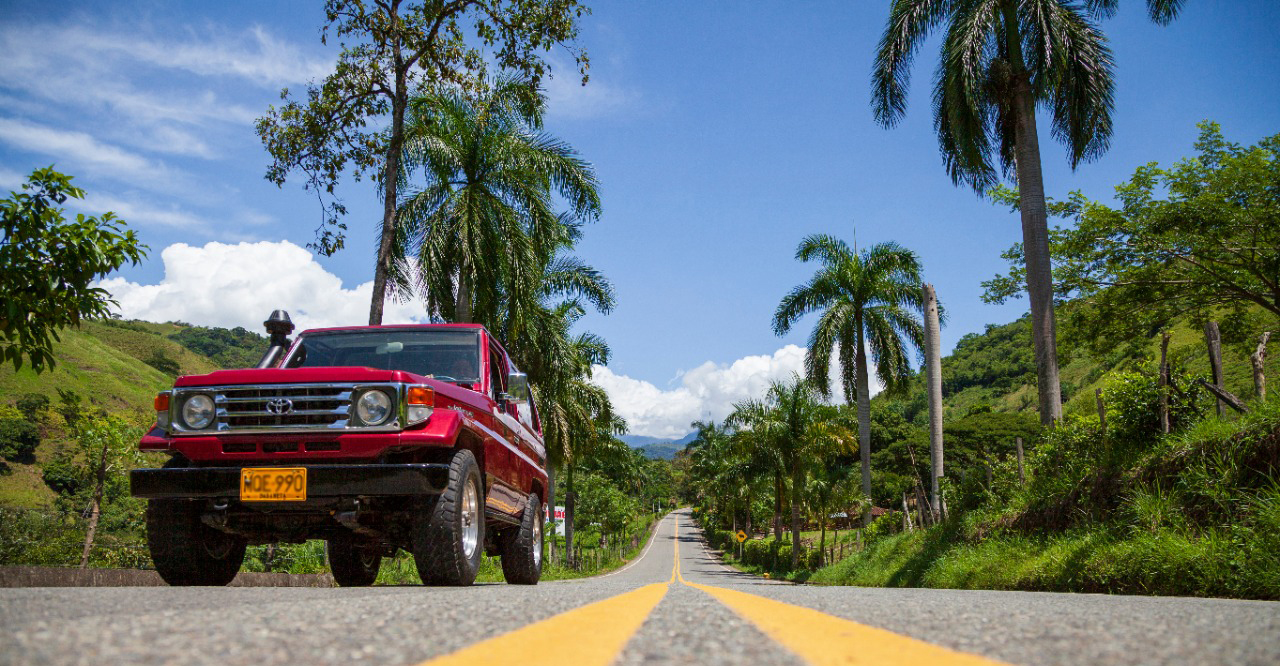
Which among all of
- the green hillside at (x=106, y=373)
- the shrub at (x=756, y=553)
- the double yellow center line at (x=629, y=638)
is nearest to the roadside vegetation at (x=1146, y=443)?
the double yellow center line at (x=629, y=638)

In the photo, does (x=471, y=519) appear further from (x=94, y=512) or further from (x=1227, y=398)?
(x=94, y=512)

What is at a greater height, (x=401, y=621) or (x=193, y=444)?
(x=193, y=444)

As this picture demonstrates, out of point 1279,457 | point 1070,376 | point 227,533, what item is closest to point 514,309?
point 227,533

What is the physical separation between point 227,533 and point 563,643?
5.07 m

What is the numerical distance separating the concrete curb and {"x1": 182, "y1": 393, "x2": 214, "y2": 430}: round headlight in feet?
5.67

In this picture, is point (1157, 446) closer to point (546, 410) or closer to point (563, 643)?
point (563, 643)

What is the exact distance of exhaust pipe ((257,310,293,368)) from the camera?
23.8ft

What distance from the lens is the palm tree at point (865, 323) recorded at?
32.7 metres

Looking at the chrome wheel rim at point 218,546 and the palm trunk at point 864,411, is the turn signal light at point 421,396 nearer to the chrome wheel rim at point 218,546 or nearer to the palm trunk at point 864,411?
the chrome wheel rim at point 218,546

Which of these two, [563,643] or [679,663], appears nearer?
[679,663]

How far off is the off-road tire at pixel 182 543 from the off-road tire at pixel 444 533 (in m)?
1.80

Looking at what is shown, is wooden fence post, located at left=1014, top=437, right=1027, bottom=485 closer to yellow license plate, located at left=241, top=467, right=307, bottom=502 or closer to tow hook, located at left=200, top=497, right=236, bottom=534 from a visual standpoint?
yellow license plate, located at left=241, top=467, right=307, bottom=502

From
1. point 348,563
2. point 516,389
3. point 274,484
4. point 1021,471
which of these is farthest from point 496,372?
point 1021,471

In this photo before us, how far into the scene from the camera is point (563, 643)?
2145 mm
